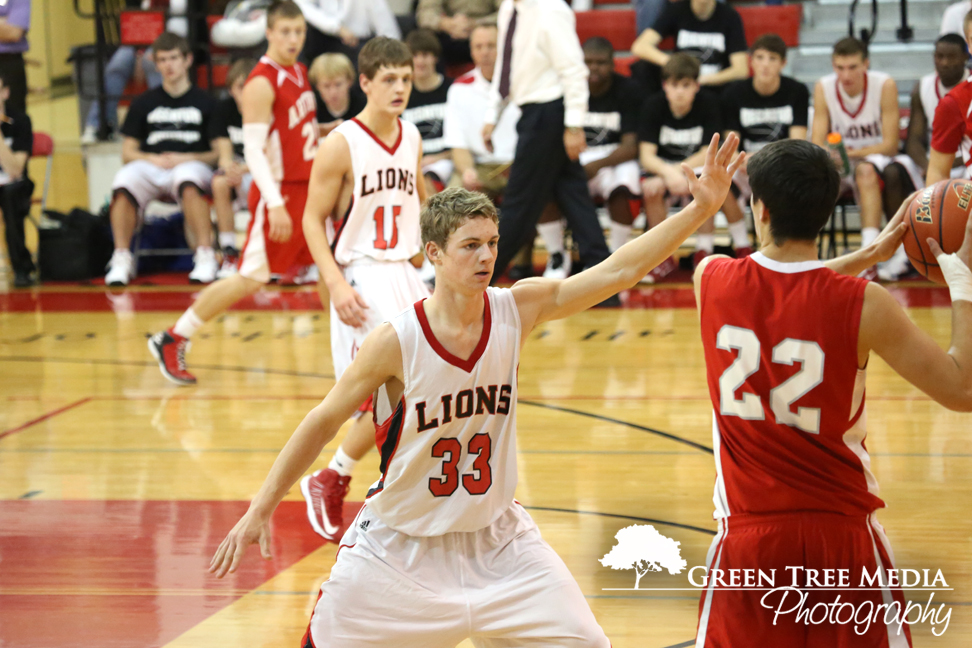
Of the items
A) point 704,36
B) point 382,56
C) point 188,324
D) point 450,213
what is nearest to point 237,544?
point 450,213

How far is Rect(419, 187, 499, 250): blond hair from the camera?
267 cm

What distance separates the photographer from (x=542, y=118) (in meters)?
7.77

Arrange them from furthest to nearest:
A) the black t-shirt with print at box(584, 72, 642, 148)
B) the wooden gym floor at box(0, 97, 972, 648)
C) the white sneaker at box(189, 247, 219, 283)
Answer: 1. the white sneaker at box(189, 247, 219, 283)
2. the black t-shirt with print at box(584, 72, 642, 148)
3. the wooden gym floor at box(0, 97, 972, 648)

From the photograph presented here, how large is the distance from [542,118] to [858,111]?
2.58m

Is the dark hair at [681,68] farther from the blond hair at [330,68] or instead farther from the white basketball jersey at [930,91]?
the blond hair at [330,68]

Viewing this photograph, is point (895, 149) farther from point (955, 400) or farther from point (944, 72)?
point (955, 400)

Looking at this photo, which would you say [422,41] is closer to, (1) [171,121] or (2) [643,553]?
(1) [171,121]

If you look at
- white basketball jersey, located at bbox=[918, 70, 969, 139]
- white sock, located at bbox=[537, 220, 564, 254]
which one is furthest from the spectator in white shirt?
white basketball jersey, located at bbox=[918, 70, 969, 139]

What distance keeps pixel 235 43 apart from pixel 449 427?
9443 millimetres

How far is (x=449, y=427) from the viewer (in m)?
2.67

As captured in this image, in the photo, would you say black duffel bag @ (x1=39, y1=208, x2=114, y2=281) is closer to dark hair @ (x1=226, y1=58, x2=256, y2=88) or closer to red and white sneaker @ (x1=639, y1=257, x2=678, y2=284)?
dark hair @ (x1=226, y1=58, x2=256, y2=88)

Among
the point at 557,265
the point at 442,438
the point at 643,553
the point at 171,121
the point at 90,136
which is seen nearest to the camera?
the point at 442,438

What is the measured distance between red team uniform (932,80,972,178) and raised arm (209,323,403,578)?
2.99 metres

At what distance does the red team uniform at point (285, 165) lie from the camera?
19.7 ft
